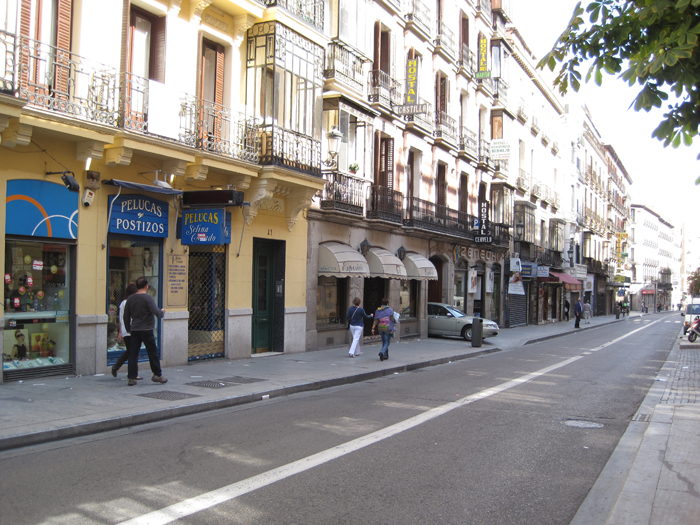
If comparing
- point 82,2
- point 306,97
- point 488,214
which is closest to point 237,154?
point 306,97

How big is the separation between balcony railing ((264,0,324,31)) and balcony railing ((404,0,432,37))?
25.5 ft

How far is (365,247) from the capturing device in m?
20.3

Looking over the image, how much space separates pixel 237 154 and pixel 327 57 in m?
5.95

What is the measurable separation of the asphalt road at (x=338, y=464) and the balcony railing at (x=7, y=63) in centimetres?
567

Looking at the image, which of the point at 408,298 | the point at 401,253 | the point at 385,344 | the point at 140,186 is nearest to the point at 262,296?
the point at 385,344

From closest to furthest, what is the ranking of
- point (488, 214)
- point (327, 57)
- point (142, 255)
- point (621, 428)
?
1. point (621, 428)
2. point (142, 255)
3. point (327, 57)
4. point (488, 214)

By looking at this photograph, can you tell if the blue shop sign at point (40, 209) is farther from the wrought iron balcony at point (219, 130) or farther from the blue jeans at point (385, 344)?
the blue jeans at point (385, 344)

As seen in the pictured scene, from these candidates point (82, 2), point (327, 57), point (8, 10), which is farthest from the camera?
point (327, 57)

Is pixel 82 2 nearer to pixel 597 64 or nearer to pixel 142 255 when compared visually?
pixel 142 255

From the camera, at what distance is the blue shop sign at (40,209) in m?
10.2

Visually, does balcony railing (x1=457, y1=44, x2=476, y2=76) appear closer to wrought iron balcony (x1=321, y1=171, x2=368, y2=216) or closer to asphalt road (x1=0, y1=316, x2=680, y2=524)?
wrought iron balcony (x1=321, y1=171, x2=368, y2=216)

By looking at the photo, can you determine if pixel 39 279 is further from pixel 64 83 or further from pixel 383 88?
pixel 383 88

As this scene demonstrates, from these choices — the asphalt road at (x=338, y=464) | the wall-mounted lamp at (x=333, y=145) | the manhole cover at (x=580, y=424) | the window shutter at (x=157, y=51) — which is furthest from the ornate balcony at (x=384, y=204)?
the manhole cover at (x=580, y=424)

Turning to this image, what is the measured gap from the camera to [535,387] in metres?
11.8
